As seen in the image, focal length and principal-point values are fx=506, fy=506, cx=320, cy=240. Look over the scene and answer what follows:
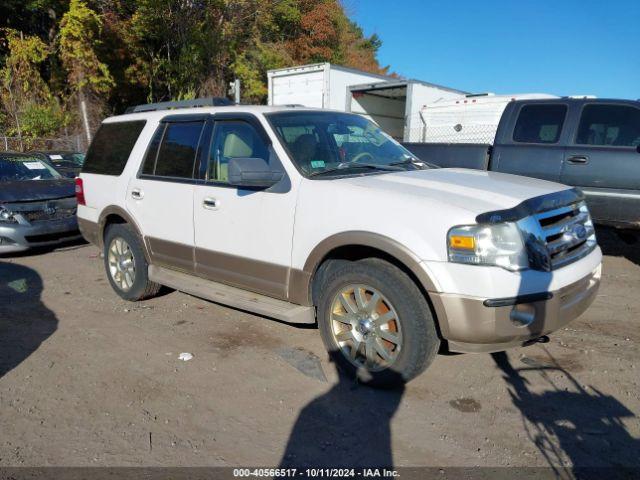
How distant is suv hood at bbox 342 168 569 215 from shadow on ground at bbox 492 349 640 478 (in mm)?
1289

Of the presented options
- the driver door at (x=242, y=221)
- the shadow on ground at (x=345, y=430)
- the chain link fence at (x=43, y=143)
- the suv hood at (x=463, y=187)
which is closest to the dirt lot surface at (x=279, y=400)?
the shadow on ground at (x=345, y=430)

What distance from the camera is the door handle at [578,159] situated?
20.0ft

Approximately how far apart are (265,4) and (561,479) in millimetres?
25547

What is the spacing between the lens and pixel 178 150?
4645mm

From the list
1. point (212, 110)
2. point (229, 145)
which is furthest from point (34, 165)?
point (229, 145)

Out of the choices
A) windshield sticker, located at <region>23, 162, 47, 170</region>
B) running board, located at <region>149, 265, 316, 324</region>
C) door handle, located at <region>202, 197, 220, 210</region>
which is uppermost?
door handle, located at <region>202, 197, 220, 210</region>

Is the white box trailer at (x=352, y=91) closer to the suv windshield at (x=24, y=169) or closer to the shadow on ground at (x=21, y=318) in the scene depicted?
the suv windshield at (x=24, y=169)

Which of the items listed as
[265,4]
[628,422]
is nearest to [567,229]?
[628,422]

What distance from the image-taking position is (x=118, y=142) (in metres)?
5.37

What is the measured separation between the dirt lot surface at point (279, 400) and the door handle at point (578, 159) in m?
2.06

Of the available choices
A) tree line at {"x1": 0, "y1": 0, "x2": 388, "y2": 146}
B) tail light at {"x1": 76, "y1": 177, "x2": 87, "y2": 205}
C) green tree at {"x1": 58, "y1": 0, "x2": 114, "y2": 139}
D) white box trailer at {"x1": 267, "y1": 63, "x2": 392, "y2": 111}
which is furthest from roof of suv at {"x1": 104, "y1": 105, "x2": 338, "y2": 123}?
tree line at {"x1": 0, "y1": 0, "x2": 388, "y2": 146}

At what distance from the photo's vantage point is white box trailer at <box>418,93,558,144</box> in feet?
33.2

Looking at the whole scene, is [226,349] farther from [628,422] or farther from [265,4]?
[265,4]

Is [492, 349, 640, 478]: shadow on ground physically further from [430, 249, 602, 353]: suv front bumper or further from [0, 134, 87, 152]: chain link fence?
[0, 134, 87, 152]: chain link fence
